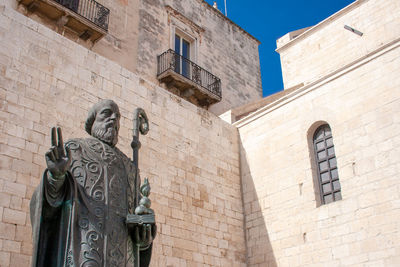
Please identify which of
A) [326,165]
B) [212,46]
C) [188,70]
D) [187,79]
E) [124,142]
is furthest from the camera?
[212,46]

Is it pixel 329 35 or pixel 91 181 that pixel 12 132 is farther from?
pixel 329 35

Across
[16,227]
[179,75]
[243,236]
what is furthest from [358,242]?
[179,75]

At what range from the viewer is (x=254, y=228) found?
10.6 meters

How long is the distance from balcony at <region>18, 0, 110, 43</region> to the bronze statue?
888 cm

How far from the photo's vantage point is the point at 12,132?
23.7ft

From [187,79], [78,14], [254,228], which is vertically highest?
[78,14]

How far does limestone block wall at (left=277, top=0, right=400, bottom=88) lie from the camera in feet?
40.6

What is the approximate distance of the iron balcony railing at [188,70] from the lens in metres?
14.3

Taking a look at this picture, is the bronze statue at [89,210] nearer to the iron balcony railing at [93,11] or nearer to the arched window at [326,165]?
the arched window at [326,165]

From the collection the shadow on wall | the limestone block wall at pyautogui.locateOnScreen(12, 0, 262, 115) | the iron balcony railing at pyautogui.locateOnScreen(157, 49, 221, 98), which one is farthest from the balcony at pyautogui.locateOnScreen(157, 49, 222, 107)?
the shadow on wall

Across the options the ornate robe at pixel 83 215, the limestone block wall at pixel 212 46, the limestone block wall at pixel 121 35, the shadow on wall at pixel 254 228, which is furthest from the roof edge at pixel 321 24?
the ornate robe at pixel 83 215

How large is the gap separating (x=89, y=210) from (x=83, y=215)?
5 cm

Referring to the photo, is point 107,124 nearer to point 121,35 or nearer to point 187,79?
point 121,35

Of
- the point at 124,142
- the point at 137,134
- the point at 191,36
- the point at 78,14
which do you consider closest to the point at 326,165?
the point at 124,142
